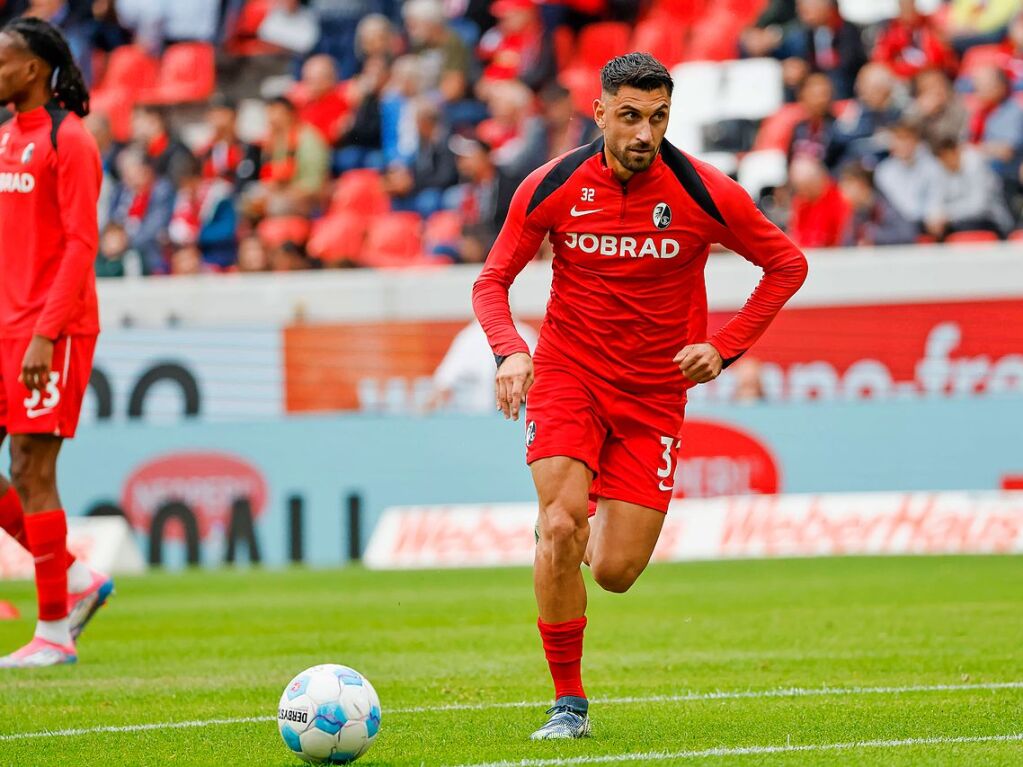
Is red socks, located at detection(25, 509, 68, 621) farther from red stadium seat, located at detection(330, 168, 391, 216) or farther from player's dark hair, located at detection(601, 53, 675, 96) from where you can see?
red stadium seat, located at detection(330, 168, 391, 216)

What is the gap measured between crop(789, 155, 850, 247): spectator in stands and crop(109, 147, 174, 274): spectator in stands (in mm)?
7153

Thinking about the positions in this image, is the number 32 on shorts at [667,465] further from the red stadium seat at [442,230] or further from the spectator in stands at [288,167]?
the spectator in stands at [288,167]

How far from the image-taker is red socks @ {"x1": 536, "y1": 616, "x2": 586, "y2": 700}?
6.34 meters

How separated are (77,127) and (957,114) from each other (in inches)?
451

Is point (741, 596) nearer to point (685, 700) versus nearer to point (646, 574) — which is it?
point (646, 574)

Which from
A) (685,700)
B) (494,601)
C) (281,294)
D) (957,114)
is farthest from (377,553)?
(685,700)

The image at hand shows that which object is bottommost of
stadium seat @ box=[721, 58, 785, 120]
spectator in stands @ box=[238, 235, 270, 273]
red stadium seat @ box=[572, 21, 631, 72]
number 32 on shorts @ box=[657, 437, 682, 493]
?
number 32 on shorts @ box=[657, 437, 682, 493]

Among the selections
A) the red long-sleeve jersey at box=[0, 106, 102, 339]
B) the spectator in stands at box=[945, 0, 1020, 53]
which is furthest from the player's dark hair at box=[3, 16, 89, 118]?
the spectator in stands at box=[945, 0, 1020, 53]

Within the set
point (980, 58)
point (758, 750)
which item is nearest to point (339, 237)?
point (980, 58)

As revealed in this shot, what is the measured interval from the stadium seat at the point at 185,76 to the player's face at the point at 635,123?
1720 centimetres

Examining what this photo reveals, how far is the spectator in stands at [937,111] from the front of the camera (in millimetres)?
17531

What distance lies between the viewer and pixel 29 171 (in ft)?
27.6

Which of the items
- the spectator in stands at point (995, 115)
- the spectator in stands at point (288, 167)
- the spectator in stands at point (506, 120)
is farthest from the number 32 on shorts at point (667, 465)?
the spectator in stands at point (288, 167)

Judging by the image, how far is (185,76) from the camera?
23.0m
